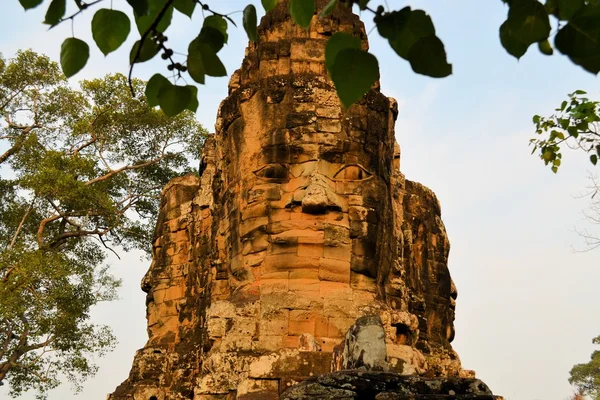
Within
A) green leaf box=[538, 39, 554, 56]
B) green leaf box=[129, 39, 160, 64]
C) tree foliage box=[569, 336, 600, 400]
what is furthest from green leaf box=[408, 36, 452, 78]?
tree foliage box=[569, 336, 600, 400]

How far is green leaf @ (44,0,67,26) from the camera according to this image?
3.73 metres

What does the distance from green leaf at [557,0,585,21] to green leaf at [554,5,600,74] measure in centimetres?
10

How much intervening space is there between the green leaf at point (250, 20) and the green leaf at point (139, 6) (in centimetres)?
51

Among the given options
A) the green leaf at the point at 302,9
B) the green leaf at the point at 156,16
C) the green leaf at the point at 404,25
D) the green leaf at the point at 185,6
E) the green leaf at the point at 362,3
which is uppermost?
the green leaf at the point at 185,6

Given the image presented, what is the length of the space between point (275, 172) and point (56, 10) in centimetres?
855

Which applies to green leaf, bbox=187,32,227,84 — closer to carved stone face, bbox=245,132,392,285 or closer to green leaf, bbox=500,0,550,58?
green leaf, bbox=500,0,550,58

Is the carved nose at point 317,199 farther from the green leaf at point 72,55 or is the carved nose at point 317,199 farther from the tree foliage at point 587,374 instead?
the tree foliage at point 587,374

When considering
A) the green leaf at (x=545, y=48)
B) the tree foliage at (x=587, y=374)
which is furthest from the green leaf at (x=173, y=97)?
the tree foliage at (x=587, y=374)

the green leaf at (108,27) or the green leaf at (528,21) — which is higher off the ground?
the green leaf at (108,27)

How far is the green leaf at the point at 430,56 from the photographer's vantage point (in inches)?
137

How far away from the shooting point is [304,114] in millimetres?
12469

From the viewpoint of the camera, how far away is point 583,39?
3469mm

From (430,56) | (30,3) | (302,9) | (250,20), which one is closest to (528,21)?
(430,56)

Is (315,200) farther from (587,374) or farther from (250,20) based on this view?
(587,374)
